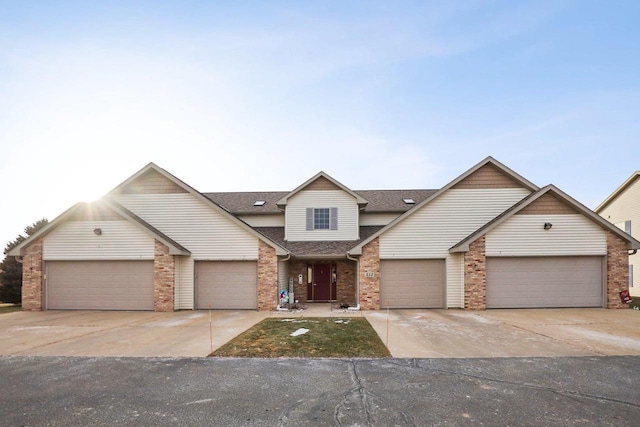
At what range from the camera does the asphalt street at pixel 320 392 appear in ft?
16.0

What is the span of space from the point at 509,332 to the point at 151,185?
1663 centimetres

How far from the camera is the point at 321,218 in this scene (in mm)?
19781

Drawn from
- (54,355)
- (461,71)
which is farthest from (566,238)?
(54,355)

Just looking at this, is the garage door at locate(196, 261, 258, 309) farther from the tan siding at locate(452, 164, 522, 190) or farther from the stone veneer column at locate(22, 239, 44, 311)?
the tan siding at locate(452, 164, 522, 190)


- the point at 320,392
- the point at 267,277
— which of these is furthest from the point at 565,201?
the point at 320,392

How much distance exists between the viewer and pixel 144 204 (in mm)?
17375

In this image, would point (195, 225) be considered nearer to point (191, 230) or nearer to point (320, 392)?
point (191, 230)

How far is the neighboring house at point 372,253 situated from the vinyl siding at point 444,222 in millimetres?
49

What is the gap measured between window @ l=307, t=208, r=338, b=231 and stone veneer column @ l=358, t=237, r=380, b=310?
396cm

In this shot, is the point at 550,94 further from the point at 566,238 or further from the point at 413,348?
the point at 413,348

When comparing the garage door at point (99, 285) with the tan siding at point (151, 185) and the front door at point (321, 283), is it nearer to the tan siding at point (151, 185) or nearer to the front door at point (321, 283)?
the tan siding at point (151, 185)

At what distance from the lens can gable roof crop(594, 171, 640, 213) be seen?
2587 centimetres

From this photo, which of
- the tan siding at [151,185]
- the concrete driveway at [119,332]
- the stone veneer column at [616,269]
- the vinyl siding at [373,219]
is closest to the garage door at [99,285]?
the concrete driveway at [119,332]

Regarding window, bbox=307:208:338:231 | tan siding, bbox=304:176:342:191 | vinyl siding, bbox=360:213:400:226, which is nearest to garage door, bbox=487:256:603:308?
vinyl siding, bbox=360:213:400:226
